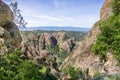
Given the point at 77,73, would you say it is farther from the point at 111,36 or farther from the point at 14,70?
the point at 14,70

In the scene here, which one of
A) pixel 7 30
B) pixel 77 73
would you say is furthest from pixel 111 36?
pixel 77 73

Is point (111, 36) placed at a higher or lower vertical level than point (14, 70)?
higher

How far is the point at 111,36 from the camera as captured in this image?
3459 centimetres

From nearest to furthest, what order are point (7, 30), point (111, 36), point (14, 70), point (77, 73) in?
point (111, 36), point (14, 70), point (7, 30), point (77, 73)

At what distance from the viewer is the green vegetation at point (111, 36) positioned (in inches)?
1310

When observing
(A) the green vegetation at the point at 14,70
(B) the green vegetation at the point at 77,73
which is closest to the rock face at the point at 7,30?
(A) the green vegetation at the point at 14,70

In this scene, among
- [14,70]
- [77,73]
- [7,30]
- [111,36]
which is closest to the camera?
[111,36]

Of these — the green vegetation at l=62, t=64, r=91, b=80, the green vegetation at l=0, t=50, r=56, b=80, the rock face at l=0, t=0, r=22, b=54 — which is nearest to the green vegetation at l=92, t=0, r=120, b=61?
the green vegetation at l=0, t=50, r=56, b=80

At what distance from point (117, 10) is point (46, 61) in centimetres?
2761

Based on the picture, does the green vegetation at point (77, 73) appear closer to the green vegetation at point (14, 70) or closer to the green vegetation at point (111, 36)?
the green vegetation at point (14, 70)

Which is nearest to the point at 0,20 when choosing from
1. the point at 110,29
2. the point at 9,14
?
the point at 9,14

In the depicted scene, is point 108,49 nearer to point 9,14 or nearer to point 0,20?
point 0,20

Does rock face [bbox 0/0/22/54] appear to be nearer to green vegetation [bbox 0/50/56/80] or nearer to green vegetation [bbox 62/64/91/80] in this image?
green vegetation [bbox 0/50/56/80]

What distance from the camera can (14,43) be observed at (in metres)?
53.3
